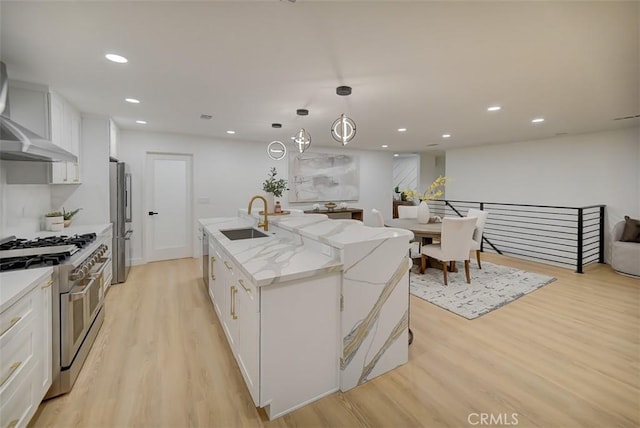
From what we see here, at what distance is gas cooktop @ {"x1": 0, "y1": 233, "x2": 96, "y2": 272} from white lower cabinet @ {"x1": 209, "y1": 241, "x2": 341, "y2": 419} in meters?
1.37

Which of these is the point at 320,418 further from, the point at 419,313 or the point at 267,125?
the point at 267,125

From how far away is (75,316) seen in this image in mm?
2197

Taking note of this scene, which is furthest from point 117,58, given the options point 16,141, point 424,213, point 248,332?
point 424,213

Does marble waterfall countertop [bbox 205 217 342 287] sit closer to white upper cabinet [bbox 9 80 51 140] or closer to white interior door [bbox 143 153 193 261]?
white upper cabinet [bbox 9 80 51 140]

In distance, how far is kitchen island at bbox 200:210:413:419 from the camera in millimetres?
1787

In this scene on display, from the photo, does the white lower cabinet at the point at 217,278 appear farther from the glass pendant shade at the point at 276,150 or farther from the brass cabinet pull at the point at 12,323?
the glass pendant shade at the point at 276,150

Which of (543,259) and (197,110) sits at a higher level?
(197,110)

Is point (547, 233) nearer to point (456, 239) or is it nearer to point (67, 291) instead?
point (456, 239)

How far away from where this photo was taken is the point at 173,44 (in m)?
2.11

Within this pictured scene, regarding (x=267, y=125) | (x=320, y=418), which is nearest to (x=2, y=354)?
(x=320, y=418)

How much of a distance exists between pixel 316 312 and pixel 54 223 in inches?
133

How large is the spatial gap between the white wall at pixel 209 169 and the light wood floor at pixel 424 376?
2591 mm

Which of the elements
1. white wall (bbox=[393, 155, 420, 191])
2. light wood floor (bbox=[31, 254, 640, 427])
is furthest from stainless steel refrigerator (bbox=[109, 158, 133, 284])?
white wall (bbox=[393, 155, 420, 191])

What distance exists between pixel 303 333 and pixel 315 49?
2.01 m
